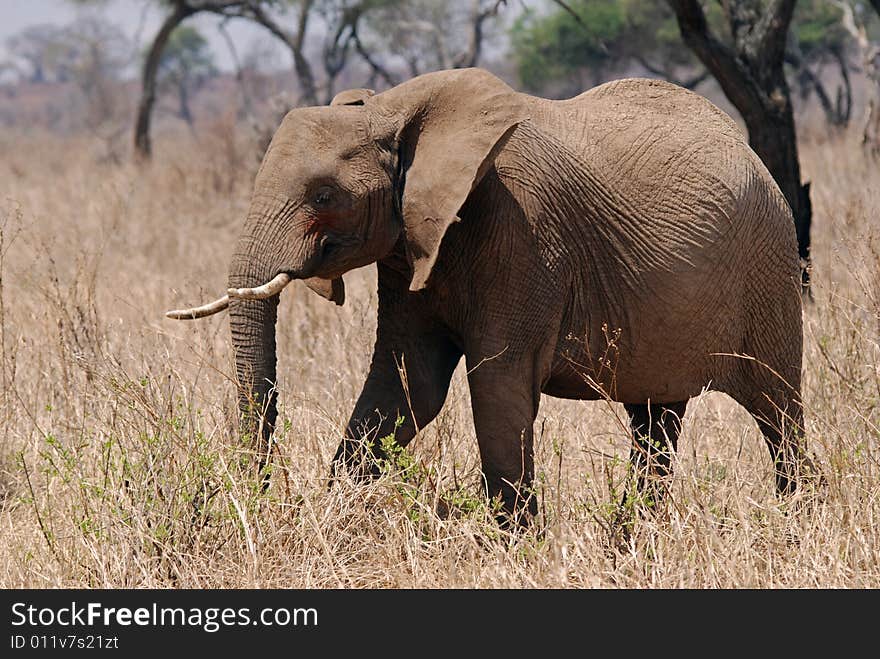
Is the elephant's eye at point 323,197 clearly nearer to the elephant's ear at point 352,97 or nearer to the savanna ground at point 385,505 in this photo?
the elephant's ear at point 352,97

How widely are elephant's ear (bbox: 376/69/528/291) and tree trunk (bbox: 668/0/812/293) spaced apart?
3.81m

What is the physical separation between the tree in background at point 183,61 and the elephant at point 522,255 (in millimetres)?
42470

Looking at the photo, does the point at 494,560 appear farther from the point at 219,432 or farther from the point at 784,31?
the point at 784,31

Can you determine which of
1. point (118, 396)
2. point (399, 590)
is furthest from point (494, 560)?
point (118, 396)

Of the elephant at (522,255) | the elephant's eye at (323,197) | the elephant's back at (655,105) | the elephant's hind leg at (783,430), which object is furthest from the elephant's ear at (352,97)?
the elephant's hind leg at (783,430)

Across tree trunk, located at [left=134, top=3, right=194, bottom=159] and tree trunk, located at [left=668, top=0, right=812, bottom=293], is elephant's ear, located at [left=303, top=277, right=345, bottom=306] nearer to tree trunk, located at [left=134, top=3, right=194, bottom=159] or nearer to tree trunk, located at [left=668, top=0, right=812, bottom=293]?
tree trunk, located at [left=668, top=0, right=812, bottom=293]

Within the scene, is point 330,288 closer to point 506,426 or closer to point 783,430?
point 506,426

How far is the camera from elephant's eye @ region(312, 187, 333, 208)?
13.1 ft

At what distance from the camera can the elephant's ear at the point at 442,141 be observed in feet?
13.1

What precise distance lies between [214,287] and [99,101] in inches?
900

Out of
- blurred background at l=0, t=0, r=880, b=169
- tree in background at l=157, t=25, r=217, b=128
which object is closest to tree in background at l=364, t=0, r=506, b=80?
blurred background at l=0, t=0, r=880, b=169

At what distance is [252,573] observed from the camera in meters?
3.92

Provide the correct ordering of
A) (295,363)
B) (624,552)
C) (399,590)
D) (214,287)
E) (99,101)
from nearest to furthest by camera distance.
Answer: (399,590) < (624,552) < (295,363) < (214,287) < (99,101)

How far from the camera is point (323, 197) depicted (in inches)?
157
